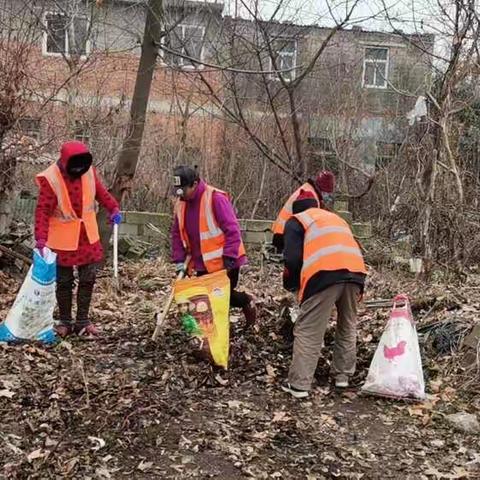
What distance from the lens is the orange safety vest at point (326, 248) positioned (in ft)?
15.5

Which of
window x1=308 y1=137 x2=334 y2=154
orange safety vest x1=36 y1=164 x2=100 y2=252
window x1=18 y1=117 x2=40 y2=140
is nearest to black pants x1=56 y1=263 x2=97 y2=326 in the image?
orange safety vest x1=36 y1=164 x2=100 y2=252

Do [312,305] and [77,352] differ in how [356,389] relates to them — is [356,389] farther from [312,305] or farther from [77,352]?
[77,352]

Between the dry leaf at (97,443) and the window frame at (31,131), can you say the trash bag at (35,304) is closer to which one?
the dry leaf at (97,443)

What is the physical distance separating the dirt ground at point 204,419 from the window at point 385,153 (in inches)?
358

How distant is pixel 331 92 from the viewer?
1548 centimetres

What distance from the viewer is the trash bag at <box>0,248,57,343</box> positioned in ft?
17.5

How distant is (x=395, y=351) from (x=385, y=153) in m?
11.1

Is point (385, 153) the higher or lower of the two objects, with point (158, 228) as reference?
higher

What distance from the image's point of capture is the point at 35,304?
534 cm

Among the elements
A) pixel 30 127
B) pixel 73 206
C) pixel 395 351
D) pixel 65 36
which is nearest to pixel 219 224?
pixel 73 206

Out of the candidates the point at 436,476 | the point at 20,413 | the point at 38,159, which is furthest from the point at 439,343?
the point at 38,159

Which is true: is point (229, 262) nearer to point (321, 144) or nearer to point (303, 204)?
point (303, 204)

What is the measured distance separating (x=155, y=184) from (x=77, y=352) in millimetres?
7462

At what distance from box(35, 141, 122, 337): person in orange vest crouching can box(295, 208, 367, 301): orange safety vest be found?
1.85m
